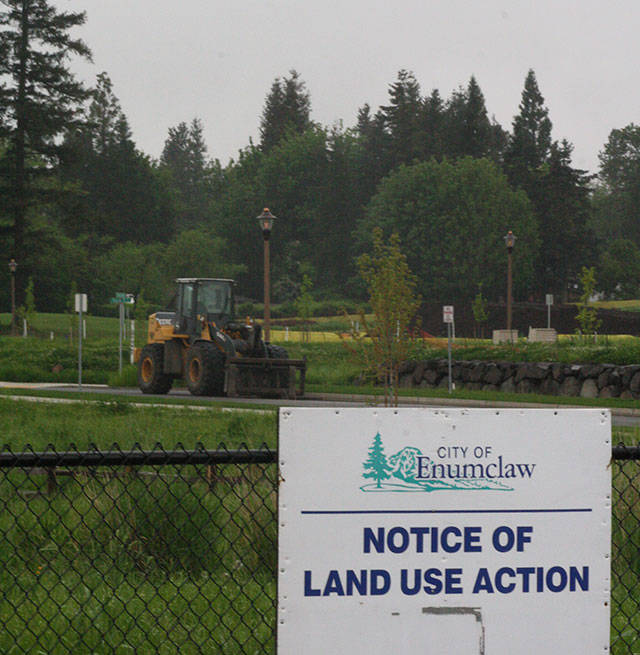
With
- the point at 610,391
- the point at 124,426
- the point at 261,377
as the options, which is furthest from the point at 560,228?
the point at 124,426

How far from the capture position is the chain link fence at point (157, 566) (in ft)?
18.3

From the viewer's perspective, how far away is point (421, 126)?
10025 cm

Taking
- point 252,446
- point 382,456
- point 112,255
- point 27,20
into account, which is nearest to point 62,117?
point 27,20

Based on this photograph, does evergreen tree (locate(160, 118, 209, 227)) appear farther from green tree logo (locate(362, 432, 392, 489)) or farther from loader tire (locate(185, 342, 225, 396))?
green tree logo (locate(362, 432, 392, 489))

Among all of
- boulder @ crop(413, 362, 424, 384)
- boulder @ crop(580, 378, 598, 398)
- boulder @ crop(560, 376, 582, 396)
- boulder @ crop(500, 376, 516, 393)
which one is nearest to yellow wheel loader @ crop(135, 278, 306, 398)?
boulder @ crop(413, 362, 424, 384)

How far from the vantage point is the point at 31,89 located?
62.2 meters

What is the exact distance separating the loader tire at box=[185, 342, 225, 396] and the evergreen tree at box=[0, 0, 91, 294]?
1496 inches

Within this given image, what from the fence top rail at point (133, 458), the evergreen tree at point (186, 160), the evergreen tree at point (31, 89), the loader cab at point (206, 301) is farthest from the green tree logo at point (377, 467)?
the evergreen tree at point (186, 160)

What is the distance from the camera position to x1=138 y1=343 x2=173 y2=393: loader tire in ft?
88.9

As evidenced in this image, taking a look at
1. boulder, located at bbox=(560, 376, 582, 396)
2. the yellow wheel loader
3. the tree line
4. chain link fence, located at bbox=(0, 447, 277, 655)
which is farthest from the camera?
the tree line

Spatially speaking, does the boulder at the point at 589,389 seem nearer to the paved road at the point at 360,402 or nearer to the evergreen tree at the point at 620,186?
the paved road at the point at 360,402

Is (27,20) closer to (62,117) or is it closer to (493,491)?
(62,117)

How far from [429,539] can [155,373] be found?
2359 centimetres

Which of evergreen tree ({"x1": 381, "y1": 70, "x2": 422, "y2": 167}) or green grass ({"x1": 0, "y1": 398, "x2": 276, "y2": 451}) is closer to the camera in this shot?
green grass ({"x1": 0, "y1": 398, "x2": 276, "y2": 451})
